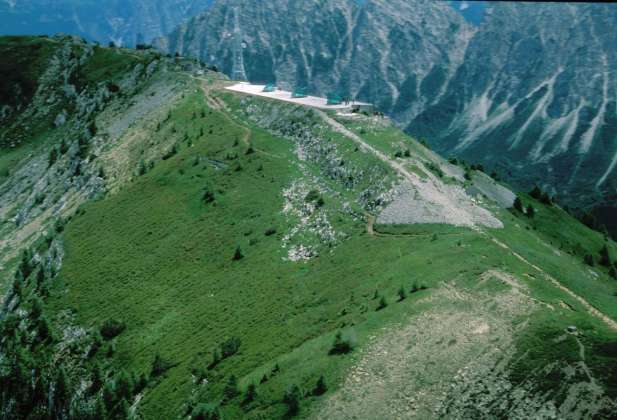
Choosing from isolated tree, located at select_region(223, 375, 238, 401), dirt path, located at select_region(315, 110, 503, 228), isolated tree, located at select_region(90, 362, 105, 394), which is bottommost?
isolated tree, located at select_region(90, 362, 105, 394)

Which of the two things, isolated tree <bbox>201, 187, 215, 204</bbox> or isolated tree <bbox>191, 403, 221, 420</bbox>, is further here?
isolated tree <bbox>201, 187, 215, 204</bbox>

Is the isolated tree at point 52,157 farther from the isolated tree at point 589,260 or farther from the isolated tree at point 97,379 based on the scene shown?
the isolated tree at point 589,260

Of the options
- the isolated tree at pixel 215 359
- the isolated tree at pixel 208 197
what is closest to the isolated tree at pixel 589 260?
the isolated tree at pixel 208 197

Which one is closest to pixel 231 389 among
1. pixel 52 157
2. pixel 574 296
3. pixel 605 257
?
pixel 574 296

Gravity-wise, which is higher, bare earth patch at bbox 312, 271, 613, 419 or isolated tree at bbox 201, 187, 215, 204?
bare earth patch at bbox 312, 271, 613, 419

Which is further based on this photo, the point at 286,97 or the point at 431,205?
the point at 286,97

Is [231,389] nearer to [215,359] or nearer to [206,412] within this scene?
[206,412]

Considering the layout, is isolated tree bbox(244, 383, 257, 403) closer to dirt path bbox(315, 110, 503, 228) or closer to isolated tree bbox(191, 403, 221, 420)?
isolated tree bbox(191, 403, 221, 420)

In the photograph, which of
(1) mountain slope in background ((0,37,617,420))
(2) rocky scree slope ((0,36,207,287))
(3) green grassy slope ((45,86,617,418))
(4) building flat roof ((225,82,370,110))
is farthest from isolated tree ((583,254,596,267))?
(2) rocky scree slope ((0,36,207,287))

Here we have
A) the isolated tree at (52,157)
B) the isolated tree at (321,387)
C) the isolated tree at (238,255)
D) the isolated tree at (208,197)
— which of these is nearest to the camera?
the isolated tree at (321,387)
